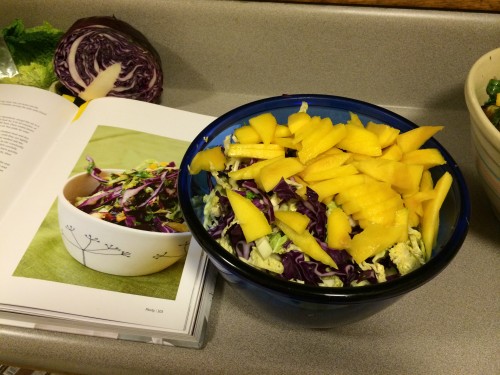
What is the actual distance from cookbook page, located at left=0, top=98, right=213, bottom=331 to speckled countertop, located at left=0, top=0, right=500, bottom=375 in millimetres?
42

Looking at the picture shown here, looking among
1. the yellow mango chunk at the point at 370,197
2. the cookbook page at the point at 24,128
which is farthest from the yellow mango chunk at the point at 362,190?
the cookbook page at the point at 24,128

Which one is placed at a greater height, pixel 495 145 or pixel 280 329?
pixel 495 145

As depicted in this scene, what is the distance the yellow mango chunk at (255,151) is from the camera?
60 centimetres

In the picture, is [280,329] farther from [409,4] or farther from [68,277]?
[409,4]

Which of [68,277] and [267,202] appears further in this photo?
[68,277]

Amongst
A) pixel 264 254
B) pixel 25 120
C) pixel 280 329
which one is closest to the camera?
pixel 264 254

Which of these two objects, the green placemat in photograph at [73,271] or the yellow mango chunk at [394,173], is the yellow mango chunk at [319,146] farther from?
the green placemat in photograph at [73,271]

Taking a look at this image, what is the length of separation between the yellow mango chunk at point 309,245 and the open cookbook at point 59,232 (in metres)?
0.20

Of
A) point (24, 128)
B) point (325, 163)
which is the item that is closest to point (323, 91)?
point (325, 163)

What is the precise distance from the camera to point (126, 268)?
667 mm

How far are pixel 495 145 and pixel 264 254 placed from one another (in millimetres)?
349

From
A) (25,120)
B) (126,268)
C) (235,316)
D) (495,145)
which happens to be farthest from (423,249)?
(25,120)

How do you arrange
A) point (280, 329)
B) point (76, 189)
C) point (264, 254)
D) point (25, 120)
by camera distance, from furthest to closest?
point (25, 120), point (76, 189), point (280, 329), point (264, 254)

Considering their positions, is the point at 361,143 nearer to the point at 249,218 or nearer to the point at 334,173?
the point at 334,173
